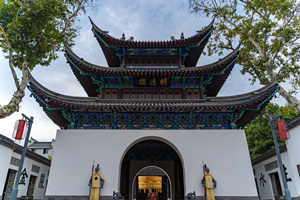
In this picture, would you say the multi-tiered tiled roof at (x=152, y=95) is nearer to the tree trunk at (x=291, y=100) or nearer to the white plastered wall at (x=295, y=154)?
the white plastered wall at (x=295, y=154)

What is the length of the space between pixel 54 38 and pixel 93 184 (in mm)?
9398

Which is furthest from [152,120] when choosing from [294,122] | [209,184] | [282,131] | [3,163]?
[3,163]

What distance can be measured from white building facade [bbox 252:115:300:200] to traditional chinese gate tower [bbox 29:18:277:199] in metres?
1.86

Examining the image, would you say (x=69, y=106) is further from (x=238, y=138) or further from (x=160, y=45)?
(x=238, y=138)

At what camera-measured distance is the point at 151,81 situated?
11.1 m

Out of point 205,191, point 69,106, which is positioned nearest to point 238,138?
point 205,191

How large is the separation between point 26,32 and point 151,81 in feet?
24.4

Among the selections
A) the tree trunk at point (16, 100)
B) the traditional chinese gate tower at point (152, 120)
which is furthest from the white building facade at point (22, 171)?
the traditional chinese gate tower at point (152, 120)

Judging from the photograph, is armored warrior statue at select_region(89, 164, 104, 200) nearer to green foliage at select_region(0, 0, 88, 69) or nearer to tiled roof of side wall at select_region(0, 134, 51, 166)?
tiled roof of side wall at select_region(0, 134, 51, 166)

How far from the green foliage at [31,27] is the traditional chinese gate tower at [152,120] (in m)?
2.47

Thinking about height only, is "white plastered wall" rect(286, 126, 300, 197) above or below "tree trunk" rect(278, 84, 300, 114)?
below

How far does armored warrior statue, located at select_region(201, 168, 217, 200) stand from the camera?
7.80 m

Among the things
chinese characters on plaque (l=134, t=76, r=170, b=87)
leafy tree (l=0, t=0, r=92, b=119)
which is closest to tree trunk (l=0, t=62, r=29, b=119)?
leafy tree (l=0, t=0, r=92, b=119)

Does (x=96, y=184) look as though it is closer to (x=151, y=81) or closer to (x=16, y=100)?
(x=16, y=100)
